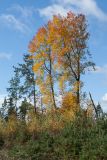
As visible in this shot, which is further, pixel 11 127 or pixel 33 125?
pixel 11 127

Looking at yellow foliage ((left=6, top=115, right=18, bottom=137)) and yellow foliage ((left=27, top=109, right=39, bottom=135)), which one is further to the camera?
yellow foliage ((left=6, top=115, right=18, bottom=137))

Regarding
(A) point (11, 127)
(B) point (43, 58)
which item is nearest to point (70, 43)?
(B) point (43, 58)

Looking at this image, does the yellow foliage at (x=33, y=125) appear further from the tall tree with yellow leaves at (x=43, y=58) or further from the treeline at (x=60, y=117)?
the tall tree with yellow leaves at (x=43, y=58)

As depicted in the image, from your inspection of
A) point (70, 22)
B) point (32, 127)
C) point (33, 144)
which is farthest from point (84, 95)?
point (33, 144)

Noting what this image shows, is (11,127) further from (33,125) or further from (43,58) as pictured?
(43,58)

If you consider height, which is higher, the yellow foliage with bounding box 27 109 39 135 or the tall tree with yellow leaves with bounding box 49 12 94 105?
the tall tree with yellow leaves with bounding box 49 12 94 105

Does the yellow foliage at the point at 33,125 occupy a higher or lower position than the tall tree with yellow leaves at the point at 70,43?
lower

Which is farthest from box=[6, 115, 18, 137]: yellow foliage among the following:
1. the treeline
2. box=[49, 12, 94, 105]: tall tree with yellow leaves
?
box=[49, 12, 94, 105]: tall tree with yellow leaves

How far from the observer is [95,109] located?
55.4ft

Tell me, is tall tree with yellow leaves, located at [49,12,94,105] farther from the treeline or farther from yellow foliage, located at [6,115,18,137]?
yellow foliage, located at [6,115,18,137]

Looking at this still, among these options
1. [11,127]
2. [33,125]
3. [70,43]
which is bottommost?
[33,125]

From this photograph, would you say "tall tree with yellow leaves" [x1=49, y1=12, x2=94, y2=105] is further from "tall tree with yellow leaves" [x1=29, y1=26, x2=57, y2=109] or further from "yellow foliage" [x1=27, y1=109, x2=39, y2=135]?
"yellow foliage" [x1=27, y1=109, x2=39, y2=135]

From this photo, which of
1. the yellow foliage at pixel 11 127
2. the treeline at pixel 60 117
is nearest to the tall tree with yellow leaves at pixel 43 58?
the treeline at pixel 60 117

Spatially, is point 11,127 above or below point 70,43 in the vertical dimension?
below
